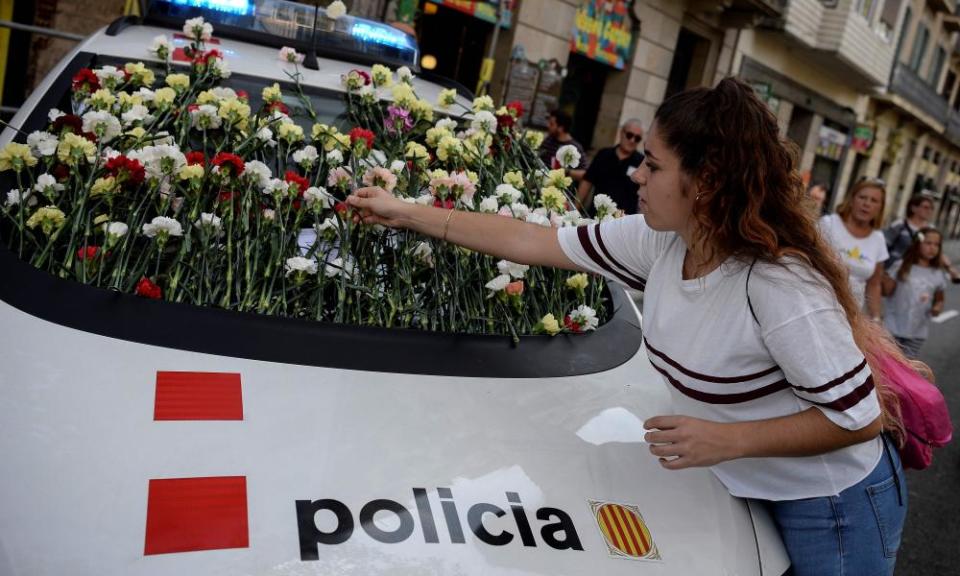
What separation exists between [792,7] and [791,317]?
Answer: 17.8m

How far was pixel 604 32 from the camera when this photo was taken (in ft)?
42.0

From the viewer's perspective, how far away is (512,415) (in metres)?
1.73

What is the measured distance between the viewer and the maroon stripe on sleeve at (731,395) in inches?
64.4

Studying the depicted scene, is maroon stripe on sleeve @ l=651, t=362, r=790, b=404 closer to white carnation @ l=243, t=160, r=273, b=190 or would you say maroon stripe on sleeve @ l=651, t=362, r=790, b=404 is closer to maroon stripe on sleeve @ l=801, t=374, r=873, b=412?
maroon stripe on sleeve @ l=801, t=374, r=873, b=412

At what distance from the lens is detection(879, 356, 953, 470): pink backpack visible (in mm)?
1895

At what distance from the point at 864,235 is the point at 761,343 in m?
4.12

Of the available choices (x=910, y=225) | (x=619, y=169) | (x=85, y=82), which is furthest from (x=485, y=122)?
(x=910, y=225)

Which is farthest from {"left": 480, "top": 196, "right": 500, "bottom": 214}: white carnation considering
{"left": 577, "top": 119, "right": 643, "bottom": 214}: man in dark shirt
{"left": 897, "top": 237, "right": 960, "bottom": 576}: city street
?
{"left": 577, "top": 119, "right": 643, "bottom": 214}: man in dark shirt

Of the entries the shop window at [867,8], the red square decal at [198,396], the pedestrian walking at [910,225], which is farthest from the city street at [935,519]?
the shop window at [867,8]

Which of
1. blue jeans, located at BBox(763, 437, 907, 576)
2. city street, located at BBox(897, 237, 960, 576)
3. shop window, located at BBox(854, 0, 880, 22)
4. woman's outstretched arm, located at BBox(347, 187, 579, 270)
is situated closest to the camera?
blue jeans, located at BBox(763, 437, 907, 576)

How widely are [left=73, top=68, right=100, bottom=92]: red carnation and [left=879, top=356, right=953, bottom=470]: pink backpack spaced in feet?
7.11

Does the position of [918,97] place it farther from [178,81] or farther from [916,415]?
[178,81]

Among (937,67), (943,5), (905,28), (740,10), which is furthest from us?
(937,67)

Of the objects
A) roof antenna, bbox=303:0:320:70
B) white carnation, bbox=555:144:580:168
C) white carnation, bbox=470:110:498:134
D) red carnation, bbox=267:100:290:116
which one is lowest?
red carnation, bbox=267:100:290:116
